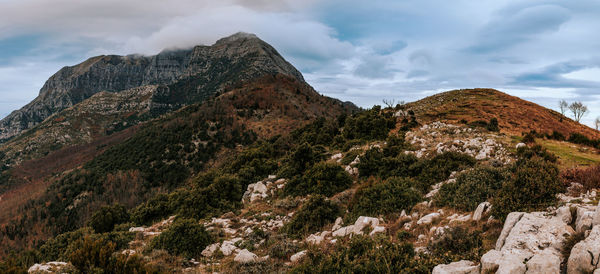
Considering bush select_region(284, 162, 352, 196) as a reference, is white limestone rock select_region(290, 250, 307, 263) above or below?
below

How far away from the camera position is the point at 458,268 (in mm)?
4227

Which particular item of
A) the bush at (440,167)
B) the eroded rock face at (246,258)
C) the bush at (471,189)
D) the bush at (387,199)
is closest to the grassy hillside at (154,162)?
the bush at (440,167)

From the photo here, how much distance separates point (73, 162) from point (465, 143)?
14321 cm

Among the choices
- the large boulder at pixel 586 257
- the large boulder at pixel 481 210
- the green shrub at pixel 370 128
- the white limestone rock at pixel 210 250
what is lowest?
the white limestone rock at pixel 210 250

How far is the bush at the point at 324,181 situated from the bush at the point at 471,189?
6061 millimetres

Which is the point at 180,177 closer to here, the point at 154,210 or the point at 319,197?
the point at 154,210

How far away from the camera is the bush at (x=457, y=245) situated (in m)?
4.76

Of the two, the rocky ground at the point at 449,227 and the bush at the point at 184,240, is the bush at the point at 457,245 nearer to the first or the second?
the rocky ground at the point at 449,227

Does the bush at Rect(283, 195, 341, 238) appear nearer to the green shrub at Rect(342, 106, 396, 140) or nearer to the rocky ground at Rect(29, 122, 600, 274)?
the rocky ground at Rect(29, 122, 600, 274)

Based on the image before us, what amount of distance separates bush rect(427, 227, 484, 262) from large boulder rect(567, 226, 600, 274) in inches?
56.8

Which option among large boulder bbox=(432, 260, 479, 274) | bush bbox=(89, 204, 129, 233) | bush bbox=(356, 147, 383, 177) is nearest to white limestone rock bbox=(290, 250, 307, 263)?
large boulder bbox=(432, 260, 479, 274)

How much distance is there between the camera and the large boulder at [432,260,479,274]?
13.4ft

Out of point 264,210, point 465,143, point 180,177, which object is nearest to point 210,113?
Answer: point 180,177

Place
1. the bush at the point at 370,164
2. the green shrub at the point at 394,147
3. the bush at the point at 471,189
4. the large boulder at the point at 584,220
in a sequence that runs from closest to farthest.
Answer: the large boulder at the point at 584,220 < the bush at the point at 471,189 < the bush at the point at 370,164 < the green shrub at the point at 394,147
